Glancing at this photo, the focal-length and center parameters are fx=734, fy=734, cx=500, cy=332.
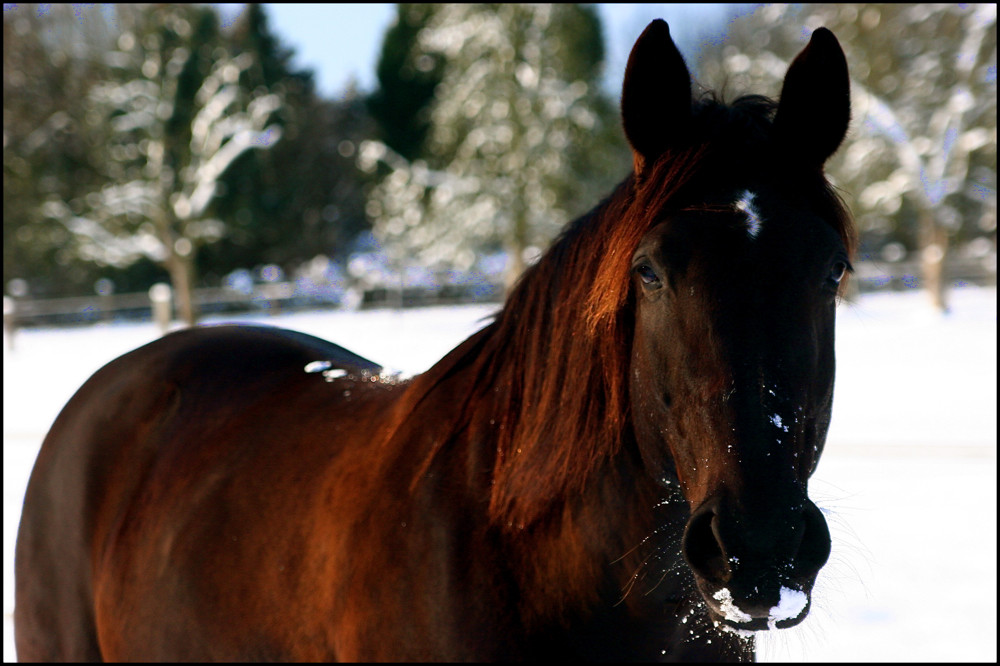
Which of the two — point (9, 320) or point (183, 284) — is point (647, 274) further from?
point (183, 284)

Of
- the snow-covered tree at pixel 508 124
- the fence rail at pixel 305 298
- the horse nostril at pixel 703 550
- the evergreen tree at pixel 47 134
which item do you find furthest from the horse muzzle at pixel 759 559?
the fence rail at pixel 305 298

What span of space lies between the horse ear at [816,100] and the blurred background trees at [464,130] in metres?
13.9

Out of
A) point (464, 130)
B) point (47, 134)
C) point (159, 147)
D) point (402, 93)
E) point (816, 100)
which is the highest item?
point (402, 93)

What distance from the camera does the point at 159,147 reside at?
712 inches

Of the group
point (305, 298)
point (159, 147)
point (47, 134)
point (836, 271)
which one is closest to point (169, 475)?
point (836, 271)

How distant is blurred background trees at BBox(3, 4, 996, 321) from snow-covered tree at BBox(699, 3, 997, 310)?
0.04m

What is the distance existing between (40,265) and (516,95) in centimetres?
1463

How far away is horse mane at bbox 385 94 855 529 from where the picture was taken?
4.10 feet

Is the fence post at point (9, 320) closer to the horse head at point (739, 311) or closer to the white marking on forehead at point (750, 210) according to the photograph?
the horse head at point (739, 311)

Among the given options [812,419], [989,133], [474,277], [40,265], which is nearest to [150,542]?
[812,419]

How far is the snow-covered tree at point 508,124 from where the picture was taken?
1672 cm

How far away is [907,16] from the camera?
15.5m

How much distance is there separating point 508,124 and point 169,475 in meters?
15.7

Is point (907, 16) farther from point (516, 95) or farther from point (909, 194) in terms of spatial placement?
point (516, 95)
